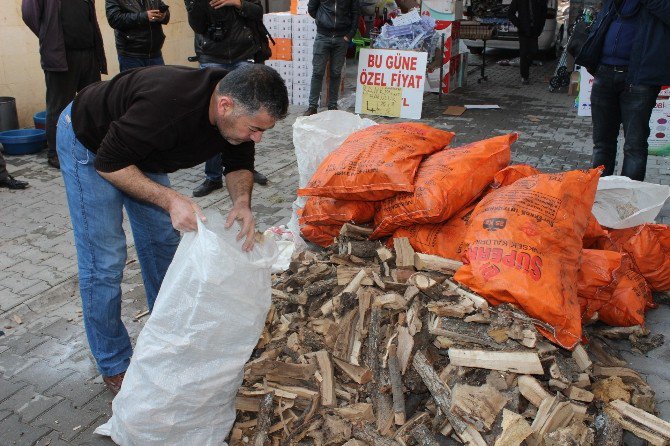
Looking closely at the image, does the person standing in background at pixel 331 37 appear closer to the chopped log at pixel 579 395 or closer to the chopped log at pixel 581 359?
the chopped log at pixel 581 359

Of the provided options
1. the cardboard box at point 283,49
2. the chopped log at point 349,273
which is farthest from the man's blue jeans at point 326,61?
the chopped log at point 349,273

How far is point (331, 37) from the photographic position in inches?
322

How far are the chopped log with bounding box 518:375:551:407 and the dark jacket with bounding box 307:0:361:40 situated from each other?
21.2 ft

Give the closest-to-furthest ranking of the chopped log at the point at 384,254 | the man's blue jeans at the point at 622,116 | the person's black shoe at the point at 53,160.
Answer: the chopped log at the point at 384,254
the man's blue jeans at the point at 622,116
the person's black shoe at the point at 53,160

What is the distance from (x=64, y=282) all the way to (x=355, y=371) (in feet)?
7.95

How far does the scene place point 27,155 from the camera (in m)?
7.02

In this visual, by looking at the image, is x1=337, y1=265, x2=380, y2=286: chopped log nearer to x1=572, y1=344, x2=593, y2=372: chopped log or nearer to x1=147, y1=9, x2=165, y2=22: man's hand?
x1=572, y1=344, x2=593, y2=372: chopped log

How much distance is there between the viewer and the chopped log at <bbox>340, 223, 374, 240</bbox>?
3.71m

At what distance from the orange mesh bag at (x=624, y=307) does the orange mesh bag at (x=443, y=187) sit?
0.98 metres

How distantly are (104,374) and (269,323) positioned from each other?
2.82ft

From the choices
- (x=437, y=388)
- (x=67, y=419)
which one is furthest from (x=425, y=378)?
(x=67, y=419)

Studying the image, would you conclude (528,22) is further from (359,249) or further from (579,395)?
(579,395)

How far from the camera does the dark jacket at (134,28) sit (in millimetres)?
5961

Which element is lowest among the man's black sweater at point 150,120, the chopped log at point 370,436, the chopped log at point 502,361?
the chopped log at point 370,436
